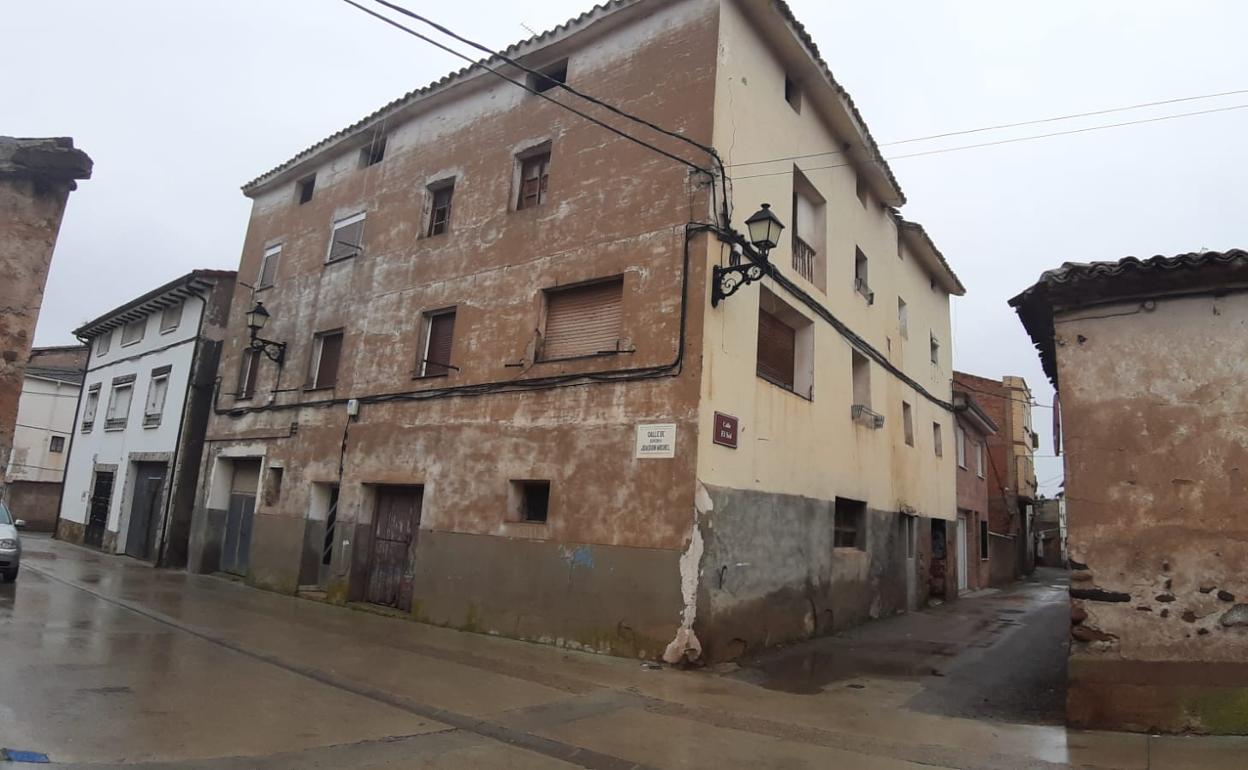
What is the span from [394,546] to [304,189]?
29.9 feet

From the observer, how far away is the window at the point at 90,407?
22172 mm

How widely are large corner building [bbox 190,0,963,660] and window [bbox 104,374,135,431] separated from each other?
7315 millimetres

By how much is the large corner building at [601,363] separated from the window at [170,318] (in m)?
5.25

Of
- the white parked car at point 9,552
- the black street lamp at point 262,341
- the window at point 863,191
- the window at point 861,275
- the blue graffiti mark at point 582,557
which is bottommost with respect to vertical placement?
the white parked car at point 9,552

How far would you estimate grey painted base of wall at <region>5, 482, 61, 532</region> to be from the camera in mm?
27594

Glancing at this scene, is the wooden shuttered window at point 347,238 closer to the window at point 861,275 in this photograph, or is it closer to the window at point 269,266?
the window at point 269,266

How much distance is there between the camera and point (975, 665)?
29.5 ft

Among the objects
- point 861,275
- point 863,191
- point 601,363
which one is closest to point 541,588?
point 601,363

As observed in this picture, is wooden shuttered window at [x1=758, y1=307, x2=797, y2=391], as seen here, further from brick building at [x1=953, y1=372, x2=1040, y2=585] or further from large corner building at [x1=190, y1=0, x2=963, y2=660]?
brick building at [x1=953, y1=372, x2=1040, y2=585]

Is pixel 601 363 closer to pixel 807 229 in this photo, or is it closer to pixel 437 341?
pixel 437 341

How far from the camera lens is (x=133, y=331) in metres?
21.3

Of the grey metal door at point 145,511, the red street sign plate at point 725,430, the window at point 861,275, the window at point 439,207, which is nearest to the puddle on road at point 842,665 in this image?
the red street sign plate at point 725,430

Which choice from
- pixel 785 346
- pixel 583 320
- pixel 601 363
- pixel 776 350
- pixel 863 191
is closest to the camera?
pixel 601 363

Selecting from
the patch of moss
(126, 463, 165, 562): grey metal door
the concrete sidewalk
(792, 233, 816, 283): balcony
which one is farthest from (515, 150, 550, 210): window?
(126, 463, 165, 562): grey metal door
